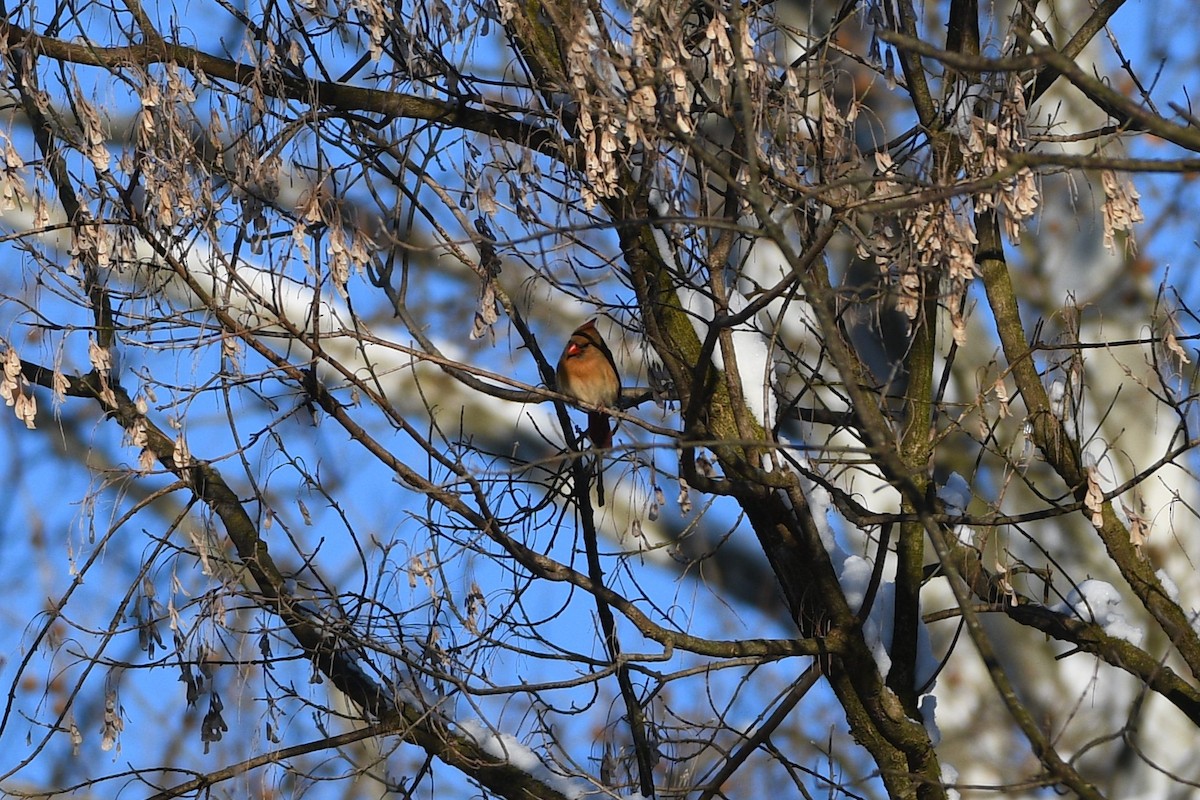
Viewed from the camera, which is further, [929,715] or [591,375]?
[591,375]

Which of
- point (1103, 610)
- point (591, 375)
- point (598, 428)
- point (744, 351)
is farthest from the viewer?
point (591, 375)

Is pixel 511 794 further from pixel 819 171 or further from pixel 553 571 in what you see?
pixel 819 171

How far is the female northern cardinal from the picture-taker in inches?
196

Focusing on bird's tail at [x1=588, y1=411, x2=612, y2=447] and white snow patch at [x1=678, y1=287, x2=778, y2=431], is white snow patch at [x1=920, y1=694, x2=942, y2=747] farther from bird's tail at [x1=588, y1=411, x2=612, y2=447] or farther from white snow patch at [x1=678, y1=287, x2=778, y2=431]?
bird's tail at [x1=588, y1=411, x2=612, y2=447]

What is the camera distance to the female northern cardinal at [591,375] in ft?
16.3

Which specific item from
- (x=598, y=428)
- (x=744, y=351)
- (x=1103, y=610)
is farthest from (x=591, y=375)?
(x=1103, y=610)

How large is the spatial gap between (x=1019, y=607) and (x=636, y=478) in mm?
1222

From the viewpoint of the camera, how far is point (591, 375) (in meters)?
5.21

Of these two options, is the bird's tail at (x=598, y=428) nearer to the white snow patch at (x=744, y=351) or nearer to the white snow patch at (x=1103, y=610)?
the white snow patch at (x=744, y=351)

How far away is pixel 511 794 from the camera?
407cm

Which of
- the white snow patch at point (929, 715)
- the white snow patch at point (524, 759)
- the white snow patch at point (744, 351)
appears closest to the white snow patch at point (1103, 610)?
the white snow patch at point (929, 715)

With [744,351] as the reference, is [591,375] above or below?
above

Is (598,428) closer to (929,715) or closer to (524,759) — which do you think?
(524,759)

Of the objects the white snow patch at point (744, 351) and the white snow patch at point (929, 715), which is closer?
the white snow patch at point (744, 351)
